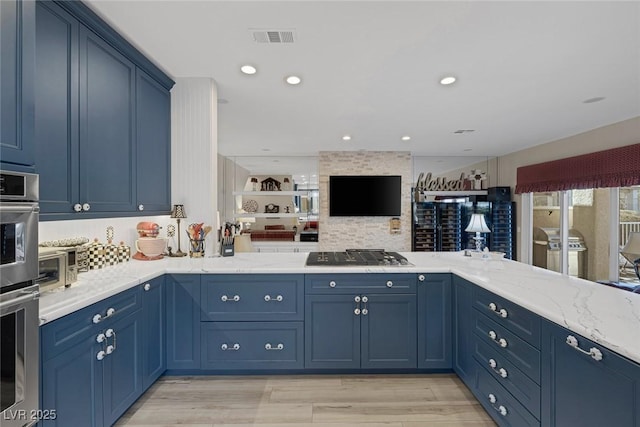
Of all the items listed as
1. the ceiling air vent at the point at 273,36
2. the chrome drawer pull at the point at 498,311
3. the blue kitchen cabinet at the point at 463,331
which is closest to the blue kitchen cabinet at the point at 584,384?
the chrome drawer pull at the point at 498,311

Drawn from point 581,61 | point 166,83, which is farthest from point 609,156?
point 166,83

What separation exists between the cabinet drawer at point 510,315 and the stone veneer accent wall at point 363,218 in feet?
14.8

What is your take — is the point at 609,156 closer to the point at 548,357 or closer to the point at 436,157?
the point at 436,157

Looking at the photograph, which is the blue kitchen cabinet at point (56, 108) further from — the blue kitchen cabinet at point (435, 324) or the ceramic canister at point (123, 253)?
the blue kitchen cabinet at point (435, 324)

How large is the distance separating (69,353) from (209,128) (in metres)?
2.02

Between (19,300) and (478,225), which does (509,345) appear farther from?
(19,300)

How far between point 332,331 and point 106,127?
216 cm

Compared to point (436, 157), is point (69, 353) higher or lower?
lower

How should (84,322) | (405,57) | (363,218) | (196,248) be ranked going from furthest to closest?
(363,218), (196,248), (405,57), (84,322)

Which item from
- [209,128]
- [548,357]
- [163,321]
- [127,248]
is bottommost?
[163,321]

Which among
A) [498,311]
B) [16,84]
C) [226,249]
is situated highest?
[16,84]

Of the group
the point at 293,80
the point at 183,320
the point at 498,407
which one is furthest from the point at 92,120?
the point at 498,407

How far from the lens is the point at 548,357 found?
4.51 feet

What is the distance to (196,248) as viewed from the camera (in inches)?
106
